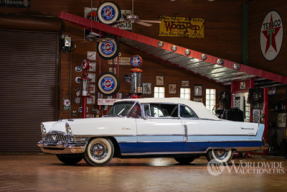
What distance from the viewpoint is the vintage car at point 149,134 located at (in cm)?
979

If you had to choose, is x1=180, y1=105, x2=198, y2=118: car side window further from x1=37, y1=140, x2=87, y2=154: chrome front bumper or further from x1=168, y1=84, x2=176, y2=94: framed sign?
x1=168, y1=84, x2=176, y2=94: framed sign

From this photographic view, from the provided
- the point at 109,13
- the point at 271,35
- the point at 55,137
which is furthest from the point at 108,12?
the point at 55,137

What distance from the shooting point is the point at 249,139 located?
1083 centimetres

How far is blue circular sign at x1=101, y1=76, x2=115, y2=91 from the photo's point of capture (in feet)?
48.7

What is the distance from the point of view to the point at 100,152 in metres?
9.93

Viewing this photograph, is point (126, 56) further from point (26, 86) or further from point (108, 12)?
point (26, 86)

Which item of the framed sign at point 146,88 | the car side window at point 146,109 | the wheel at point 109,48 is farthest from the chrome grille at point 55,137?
the framed sign at point 146,88

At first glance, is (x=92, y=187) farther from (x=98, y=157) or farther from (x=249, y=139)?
(x=249, y=139)

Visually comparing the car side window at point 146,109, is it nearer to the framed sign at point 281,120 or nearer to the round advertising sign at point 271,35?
the framed sign at point 281,120

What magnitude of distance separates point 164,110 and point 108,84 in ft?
15.5

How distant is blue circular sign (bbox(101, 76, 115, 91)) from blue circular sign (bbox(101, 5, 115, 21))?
6.41ft

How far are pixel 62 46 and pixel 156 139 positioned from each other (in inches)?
290

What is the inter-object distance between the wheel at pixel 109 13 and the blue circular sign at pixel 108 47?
0.65 meters

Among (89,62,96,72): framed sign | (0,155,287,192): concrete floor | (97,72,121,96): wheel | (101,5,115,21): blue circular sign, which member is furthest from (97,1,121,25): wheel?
(0,155,287,192): concrete floor
